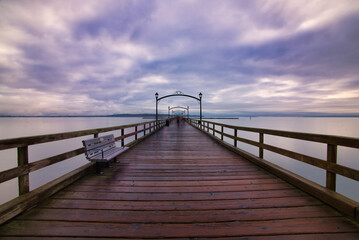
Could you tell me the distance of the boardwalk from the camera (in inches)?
72.1

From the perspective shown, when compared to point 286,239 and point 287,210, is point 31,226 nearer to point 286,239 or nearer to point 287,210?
point 286,239

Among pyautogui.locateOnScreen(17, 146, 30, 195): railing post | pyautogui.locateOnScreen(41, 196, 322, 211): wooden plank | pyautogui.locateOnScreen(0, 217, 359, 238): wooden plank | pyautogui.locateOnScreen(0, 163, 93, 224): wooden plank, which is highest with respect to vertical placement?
pyautogui.locateOnScreen(17, 146, 30, 195): railing post

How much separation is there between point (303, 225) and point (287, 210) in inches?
11.0

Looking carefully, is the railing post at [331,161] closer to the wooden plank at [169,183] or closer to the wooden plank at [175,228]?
Answer: the wooden plank at [175,228]

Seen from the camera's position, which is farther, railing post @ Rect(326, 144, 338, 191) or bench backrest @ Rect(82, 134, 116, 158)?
bench backrest @ Rect(82, 134, 116, 158)

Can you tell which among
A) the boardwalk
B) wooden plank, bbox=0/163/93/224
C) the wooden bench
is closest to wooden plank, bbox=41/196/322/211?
the boardwalk

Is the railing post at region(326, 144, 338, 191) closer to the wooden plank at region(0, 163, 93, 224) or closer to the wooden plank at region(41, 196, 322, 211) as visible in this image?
the wooden plank at region(41, 196, 322, 211)

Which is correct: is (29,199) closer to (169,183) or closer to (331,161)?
(169,183)

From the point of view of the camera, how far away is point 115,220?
2.02 metres

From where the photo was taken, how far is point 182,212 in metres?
2.18

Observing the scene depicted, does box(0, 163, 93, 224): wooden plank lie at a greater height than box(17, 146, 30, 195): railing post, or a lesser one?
lesser

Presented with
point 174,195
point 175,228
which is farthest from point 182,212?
point 174,195

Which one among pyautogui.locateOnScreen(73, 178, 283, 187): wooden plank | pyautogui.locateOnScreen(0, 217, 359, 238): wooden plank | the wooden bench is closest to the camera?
pyautogui.locateOnScreen(0, 217, 359, 238): wooden plank

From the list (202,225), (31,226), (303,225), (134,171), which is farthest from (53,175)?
(303,225)
